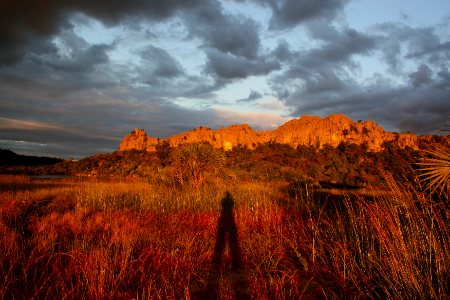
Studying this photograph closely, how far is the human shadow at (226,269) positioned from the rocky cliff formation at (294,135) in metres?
72.6

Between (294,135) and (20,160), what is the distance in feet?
289

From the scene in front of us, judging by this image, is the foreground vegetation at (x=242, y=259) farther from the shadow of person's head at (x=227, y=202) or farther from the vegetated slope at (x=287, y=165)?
the vegetated slope at (x=287, y=165)

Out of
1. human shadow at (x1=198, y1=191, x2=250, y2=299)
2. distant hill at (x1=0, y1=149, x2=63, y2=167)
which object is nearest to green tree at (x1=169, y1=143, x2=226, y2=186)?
human shadow at (x1=198, y1=191, x2=250, y2=299)

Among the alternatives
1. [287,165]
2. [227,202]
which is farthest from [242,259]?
[287,165]

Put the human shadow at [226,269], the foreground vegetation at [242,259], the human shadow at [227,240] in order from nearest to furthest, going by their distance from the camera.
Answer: the foreground vegetation at [242,259], the human shadow at [226,269], the human shadow at [227,240]

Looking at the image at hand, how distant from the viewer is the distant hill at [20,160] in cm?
4371

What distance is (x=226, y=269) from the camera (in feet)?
12.7

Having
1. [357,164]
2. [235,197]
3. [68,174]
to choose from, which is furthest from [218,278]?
[68,174]

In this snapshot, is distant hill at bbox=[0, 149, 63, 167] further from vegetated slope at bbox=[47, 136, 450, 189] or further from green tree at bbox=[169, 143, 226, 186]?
green tree at bbox=[169, 143, 226, 186]

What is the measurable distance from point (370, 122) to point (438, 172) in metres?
100

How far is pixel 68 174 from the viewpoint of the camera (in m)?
50.5

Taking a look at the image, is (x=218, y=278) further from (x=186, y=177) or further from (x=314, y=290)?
(x=186, y=177)

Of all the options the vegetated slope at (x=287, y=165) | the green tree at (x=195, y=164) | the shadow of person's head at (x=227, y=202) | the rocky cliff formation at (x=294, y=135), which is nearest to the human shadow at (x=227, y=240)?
the shadow of person's head at (x=227, y=202)

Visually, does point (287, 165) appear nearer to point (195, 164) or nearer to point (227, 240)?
point (195, 164)
